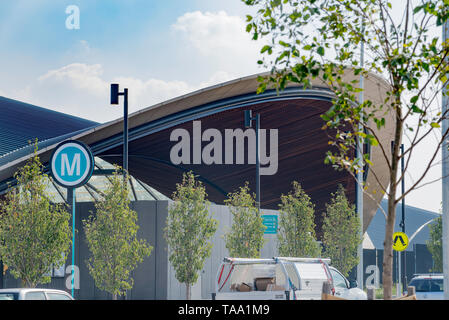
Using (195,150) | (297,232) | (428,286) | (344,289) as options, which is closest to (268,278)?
(344,289)

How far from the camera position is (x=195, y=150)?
47.8m

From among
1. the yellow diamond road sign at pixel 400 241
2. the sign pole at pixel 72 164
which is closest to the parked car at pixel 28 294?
the sign pole at pixel 72 164

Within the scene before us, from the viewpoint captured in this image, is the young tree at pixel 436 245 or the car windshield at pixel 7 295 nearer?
the car windshield at pixel 7 295

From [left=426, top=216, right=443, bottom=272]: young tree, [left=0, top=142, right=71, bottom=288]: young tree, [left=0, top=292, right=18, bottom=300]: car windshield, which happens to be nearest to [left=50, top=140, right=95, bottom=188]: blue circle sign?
[left=0, top=142, right=71, bottom=288]: young tree

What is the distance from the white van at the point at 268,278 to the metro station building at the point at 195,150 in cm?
865

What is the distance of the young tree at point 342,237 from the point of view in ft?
123

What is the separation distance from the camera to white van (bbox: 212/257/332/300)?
16875 mm

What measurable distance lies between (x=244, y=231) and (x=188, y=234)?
16.2ft

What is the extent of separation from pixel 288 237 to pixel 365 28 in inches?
986

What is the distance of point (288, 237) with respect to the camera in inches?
1352

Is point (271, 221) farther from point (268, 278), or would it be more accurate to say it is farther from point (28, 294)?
point (28, 294)

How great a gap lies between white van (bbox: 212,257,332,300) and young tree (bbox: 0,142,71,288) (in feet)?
16.2

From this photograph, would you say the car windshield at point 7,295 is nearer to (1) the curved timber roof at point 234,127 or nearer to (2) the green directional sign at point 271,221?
(1) the curved timber roof at point 234,127
